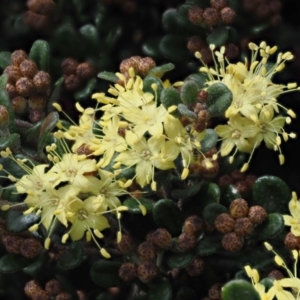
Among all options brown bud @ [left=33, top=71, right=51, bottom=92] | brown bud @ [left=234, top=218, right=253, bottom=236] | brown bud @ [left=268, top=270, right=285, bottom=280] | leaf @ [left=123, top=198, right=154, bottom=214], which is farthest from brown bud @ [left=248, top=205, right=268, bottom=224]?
brown bud @ [left=33, top=71, right=51, bottom=92]

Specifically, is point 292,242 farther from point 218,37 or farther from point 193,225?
point 218,37

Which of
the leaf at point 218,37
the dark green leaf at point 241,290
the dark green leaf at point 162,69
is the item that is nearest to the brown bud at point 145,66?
the dark green leaf at point 162,69

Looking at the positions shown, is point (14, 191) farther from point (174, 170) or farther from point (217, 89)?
point (217, 89)

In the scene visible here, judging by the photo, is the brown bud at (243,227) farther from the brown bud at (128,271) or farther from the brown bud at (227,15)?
the brown bud at (227,15)

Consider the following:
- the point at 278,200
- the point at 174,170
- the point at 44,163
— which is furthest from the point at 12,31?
the point at 278,200

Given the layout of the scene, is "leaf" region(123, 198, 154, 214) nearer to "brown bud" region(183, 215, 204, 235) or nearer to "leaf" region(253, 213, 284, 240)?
"brown bud" region(183, 215, 204, 235)

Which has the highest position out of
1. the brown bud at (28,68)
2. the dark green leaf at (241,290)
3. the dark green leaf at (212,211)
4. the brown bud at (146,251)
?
the brown bud at (28,68)

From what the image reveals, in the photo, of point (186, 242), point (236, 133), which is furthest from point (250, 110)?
point (186, 242)
